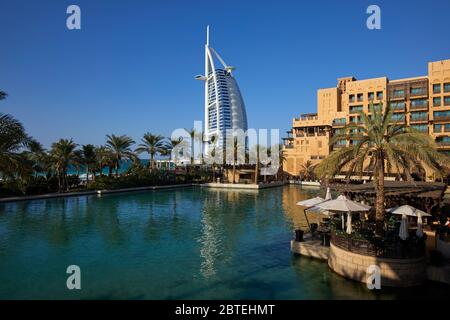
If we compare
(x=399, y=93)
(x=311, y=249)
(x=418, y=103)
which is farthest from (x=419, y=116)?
(x=311, y=249)

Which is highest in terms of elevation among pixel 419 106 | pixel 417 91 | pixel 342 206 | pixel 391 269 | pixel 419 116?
pixel 417 91

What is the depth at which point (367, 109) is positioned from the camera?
6322 cm

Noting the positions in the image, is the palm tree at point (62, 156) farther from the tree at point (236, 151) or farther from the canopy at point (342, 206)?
the canopy at point (342, 206)

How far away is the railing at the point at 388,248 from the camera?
11.0 meters

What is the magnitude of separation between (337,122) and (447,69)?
21043 mm

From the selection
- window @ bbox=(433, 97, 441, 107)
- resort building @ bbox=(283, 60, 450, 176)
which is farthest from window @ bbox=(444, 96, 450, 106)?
window @ bbox=(433, 97, 441, 107)

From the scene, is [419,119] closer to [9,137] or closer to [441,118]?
[441,118]

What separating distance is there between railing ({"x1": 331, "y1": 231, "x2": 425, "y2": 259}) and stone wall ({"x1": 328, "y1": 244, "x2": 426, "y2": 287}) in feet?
0.46

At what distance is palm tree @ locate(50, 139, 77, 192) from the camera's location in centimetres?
4120

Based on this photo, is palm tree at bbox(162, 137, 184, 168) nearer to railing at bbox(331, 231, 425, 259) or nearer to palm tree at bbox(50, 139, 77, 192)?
palm tree at bbox(50, 139, 77, 192)

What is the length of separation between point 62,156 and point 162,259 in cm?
3278

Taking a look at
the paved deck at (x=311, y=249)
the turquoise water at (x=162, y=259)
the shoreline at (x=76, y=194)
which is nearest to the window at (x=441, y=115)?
the turquoise water at (x=162, y=259)

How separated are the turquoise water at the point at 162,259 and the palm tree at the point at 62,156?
16.5 meters
